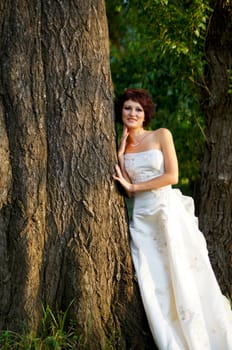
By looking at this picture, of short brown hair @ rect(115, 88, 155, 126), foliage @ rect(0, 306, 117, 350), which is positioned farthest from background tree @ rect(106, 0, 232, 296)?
foliage @ rect(0, 306, 117, 350)

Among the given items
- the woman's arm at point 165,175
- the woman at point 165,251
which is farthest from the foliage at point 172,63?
the woman's arm at point 165,175

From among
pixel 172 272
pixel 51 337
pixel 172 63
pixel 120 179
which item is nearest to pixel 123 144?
pixel 120 179

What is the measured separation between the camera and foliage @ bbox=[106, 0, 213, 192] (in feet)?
21.6

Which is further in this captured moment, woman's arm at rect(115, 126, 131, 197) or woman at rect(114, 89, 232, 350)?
woman's arm at rect(115, 126, 131, 197)

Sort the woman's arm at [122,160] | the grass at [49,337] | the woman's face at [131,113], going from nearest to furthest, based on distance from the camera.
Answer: the grass at [49,337] < the woman's arm at [122,160] < the woman's face at [131,113]

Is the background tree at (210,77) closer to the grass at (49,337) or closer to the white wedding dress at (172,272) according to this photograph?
the white wedding dress at (172,272)

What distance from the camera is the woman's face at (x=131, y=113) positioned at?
5.41m

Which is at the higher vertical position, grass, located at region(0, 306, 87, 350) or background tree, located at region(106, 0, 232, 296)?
background tree, located at region(106, 0, 232, 296)

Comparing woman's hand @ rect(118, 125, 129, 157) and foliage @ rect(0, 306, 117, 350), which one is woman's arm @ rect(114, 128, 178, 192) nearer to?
woman's hand @ rect(118, 125, 129, 157)

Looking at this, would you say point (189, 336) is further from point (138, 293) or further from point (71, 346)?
point (71, 346)

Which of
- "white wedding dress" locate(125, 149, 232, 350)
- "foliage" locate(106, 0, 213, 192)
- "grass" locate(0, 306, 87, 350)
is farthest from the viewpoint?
"foliage" locate(106, 0, 213, 192)

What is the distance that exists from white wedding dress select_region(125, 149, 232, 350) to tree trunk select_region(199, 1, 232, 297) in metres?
1.27

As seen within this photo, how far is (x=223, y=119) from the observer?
679 cm

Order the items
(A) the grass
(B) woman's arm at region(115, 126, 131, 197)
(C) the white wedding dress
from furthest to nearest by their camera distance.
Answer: (B) woman's arm at region(115, 126, 131, 197), (C) the white wedding dress, (A) the grass
